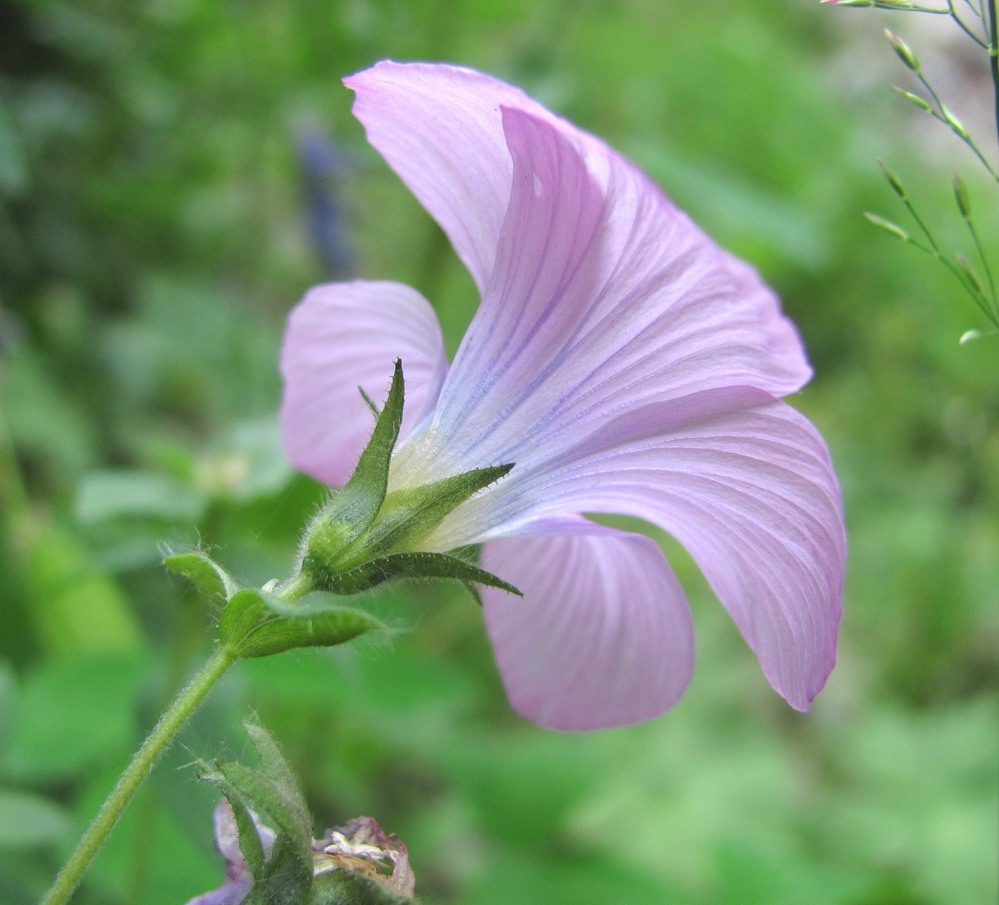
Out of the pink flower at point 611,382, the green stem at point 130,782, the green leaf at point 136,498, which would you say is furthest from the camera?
the green leaf at point 136,498

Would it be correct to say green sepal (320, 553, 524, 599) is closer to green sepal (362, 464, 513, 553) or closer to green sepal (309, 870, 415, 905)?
green sepal (362, 464, 513, 553)

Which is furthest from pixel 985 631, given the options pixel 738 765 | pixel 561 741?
pixel 561 741

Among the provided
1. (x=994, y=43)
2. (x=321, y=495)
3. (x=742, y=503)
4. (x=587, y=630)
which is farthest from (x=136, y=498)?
(x=994, y=43)

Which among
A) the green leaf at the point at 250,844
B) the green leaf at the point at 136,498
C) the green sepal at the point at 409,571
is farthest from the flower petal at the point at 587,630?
the green leaf at the point at 136,498

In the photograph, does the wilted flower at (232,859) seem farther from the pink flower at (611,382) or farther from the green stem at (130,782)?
the pink flower at (611,382)

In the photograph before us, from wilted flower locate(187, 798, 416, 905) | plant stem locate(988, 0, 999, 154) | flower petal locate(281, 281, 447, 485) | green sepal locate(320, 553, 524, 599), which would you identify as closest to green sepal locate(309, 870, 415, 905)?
wilted flower locate(187, 798, 416, 905)

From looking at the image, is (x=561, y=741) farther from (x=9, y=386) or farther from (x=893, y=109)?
(x=893, y=109)
